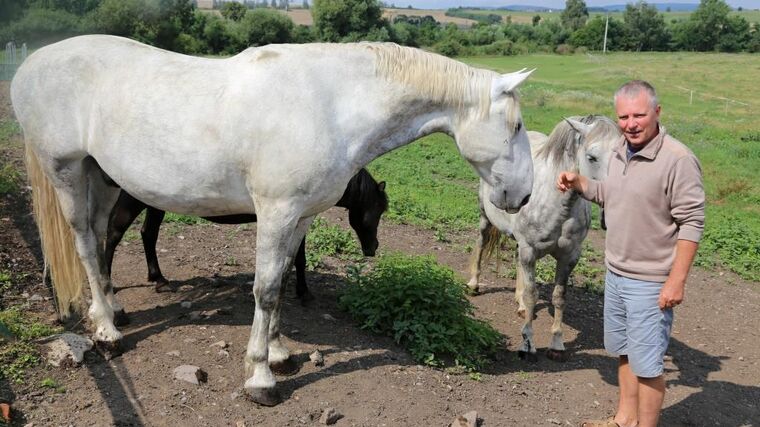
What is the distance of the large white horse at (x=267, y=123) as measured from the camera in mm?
3623

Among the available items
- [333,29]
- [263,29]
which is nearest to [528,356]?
[263,29]

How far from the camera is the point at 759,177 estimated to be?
531 inches

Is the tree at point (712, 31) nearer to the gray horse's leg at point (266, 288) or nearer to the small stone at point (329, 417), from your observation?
the gray horse's leg at point (266, 288)

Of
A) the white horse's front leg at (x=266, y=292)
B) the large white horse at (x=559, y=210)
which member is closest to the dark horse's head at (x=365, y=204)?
the large white horse at (x=559, y=210)

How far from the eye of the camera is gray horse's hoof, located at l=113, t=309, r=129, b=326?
4801 mm

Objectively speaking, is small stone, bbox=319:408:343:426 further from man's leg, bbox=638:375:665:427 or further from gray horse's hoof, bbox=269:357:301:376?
man's leg, bbox=638:375:665:427

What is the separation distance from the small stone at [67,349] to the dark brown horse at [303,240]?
0.83m

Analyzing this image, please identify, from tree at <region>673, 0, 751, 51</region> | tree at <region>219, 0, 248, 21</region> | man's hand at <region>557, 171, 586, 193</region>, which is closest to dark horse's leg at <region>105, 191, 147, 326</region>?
man's hand at <region>557, 171, 586, 193</region>

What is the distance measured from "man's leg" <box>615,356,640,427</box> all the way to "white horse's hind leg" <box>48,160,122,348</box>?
347 centimetres

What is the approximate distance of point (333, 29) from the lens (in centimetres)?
4341

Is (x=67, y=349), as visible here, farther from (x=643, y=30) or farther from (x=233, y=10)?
(x=643, y=30)

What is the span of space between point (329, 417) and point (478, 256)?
373 centimetres

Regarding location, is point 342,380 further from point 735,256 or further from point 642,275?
point 735,256

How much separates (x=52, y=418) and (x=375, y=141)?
252 cm
